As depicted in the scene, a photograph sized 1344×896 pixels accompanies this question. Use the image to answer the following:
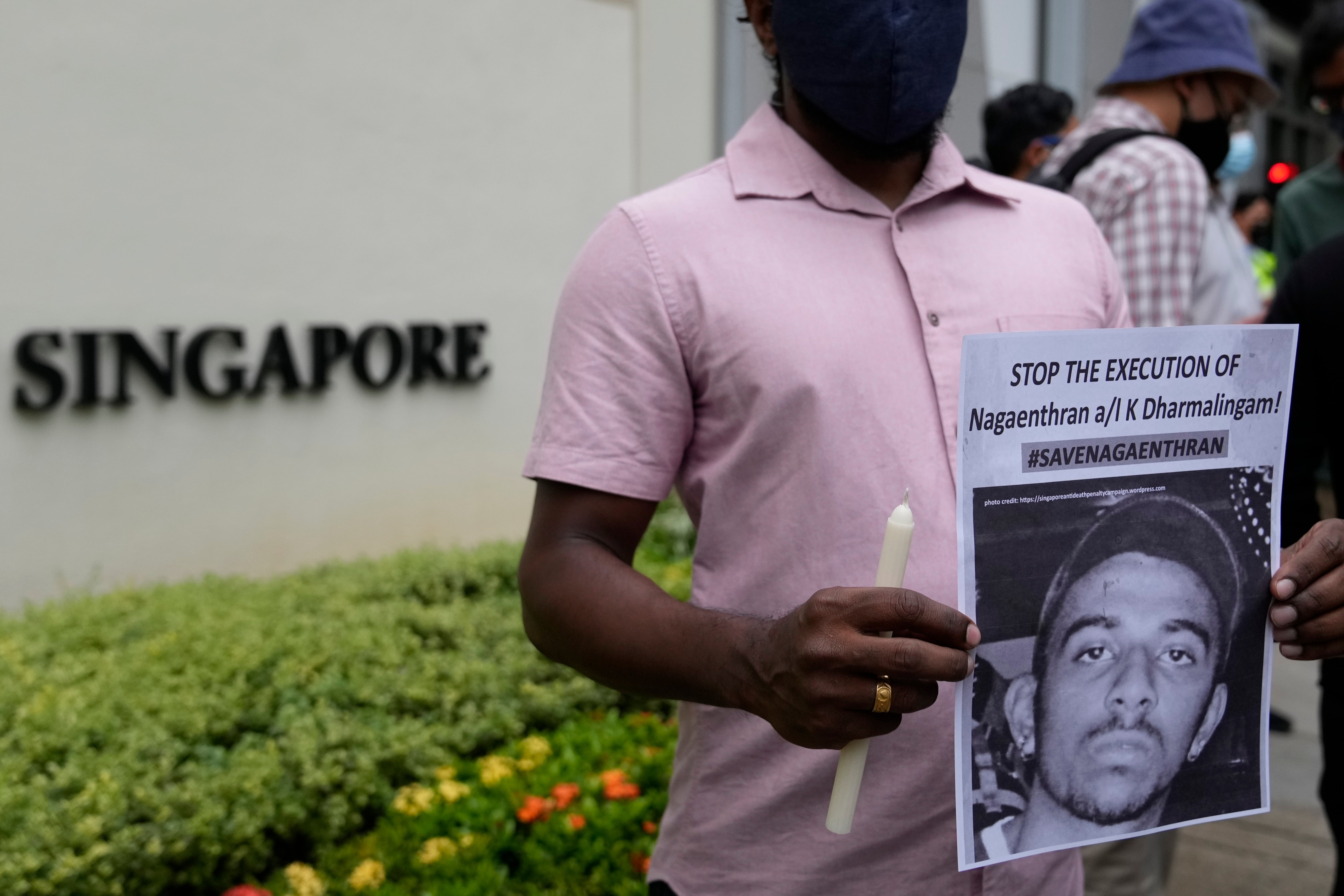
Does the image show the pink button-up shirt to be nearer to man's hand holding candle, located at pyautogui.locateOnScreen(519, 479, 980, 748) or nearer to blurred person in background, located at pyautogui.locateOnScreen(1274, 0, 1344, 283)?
man's hand holding candle, located at pyautogui.locateOnScreen(519, 479, 980, 748)

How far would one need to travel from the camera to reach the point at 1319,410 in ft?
7.61

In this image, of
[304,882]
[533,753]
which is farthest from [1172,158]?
[304,882]

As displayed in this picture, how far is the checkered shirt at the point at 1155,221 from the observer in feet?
9.64

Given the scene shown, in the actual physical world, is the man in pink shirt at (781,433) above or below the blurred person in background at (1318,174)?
below

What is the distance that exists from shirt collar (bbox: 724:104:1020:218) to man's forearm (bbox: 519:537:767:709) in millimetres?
518

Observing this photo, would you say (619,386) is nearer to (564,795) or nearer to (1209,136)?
(564,795)

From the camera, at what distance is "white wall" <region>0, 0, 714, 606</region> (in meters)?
4.32

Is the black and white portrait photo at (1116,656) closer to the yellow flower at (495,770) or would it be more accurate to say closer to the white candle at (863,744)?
the white candle at (863,744)

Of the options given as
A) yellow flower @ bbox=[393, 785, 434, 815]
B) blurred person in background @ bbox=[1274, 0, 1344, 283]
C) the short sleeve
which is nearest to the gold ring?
the short sleeve

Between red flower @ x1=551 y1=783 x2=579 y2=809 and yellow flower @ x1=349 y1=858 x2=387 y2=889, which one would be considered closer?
yellow flower @ x1=349 y1=858 x2=387 y2=889

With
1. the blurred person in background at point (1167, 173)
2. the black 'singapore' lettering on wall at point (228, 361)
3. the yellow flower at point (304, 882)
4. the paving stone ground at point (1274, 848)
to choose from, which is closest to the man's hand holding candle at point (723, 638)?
the yellow flower at point (304, 882)

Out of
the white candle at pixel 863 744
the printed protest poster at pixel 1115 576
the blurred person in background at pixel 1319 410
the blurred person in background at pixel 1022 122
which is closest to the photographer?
the white candle at pixel 863 744

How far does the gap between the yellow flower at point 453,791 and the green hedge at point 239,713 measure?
14 cm

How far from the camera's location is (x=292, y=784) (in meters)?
3.00
